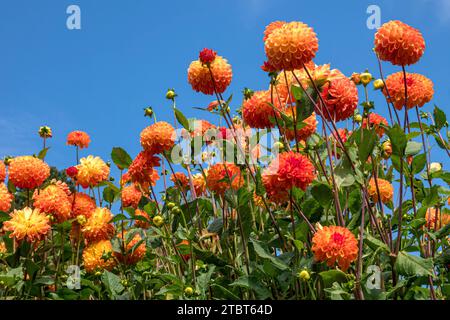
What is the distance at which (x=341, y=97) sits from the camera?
2.37 m

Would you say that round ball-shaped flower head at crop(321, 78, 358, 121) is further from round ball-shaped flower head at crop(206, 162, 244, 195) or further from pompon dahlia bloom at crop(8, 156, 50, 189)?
pompon dahlia bloom at crop(8, 156, 50, 189)

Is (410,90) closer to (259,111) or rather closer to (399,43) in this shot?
(399,43)

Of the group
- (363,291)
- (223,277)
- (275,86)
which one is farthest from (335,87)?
(223,277)

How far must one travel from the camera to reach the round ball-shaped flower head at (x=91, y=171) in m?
3.30

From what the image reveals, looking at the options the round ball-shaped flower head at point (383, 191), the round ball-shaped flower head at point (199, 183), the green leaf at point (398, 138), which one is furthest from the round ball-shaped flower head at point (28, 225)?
the green leaf at point (398, 138)

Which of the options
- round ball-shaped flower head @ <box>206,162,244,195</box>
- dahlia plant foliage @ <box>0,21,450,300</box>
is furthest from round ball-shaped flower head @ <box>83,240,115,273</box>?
round ball-shaped flower head @ <box>206,162,244,195</box>

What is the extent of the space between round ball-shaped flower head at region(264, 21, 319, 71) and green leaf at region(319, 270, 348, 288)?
2.58ft

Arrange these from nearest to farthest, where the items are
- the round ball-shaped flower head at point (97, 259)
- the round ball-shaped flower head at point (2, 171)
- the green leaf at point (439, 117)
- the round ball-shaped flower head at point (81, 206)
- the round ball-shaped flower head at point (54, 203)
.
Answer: the green leaf at point (439, 117), the round ball-shaped flower head at point (54, 203), the round ball-shaped flower head at point (97, 259), the round ball-shaped flower head at point (81, 206), the round ball-shaped flower head at point (2, 171)

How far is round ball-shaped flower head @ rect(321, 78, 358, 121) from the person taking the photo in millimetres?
2365

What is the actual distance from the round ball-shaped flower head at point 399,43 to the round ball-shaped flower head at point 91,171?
1694mm

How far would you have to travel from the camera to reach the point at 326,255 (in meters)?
2.01

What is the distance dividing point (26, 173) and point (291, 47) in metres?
1.65

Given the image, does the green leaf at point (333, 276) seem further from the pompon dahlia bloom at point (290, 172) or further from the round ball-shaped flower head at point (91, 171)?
the round ball-shaped flower head at point (91, 171)
